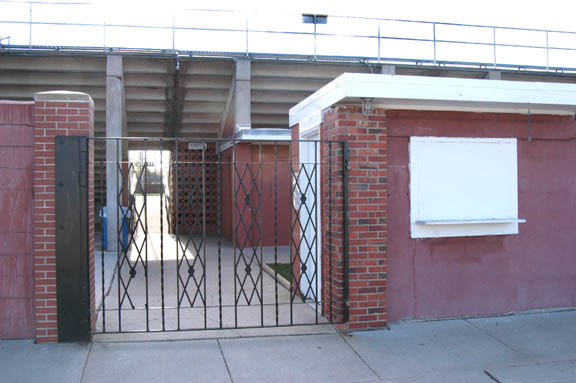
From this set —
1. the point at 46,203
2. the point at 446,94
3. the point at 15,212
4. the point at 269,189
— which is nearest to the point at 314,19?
the point at 269,189

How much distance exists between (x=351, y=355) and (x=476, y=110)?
3.16 m

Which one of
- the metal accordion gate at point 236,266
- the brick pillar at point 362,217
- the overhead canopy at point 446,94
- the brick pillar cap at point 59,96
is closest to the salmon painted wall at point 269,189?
the metal accordion gate at point 236,266

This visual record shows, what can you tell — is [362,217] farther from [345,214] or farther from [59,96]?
[59,96]

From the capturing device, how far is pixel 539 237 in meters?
6.36

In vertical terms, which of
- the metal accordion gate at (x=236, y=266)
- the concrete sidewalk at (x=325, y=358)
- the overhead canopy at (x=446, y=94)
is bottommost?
the concrete sidewalk at (x=325, y=358)

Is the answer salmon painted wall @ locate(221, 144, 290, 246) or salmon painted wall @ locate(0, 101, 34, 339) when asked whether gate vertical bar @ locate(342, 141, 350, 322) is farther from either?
salmon painted wall @ locate(221, 144, 290, 246)

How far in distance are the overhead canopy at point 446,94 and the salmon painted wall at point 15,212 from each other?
123 inches

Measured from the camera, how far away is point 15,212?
5141 mm

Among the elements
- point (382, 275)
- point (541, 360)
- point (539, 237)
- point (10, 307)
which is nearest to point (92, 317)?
point (10, 307)

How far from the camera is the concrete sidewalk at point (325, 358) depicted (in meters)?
4.50

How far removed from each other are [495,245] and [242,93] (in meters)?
7.72

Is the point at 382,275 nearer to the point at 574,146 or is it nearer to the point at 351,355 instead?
the point at 351,355

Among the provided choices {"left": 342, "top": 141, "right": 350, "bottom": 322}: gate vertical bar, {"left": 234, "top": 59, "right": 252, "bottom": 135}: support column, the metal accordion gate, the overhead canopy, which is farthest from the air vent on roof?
{"left": 342, "top": 141, "right": 350, "bottom": 322}: gate vertical bar

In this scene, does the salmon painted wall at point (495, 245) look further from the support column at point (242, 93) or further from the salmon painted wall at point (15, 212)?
the support column at point (242, 93)
